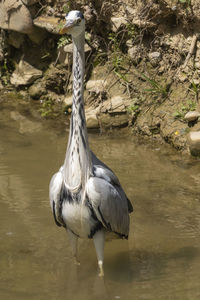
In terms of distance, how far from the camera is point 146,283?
4.53 metres

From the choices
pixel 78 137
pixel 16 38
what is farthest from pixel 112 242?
pixel 16 38

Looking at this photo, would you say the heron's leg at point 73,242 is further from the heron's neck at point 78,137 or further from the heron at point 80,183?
the heron's neck at point 78,137

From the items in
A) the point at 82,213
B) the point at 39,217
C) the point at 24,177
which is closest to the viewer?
the point at 82,213

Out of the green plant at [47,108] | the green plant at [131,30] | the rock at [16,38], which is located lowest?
the green plant at [47,108]

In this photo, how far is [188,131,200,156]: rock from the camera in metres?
6.57

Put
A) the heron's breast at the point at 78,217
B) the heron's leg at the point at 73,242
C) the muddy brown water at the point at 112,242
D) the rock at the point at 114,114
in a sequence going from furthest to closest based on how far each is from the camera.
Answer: the rock at the point at 114,114, the heron's leg at the point at 73,242, the muddy brown water at the point at 112,242, the heron's breast at the point at 78,217

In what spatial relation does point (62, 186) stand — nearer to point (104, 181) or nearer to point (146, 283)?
point (104, 181)

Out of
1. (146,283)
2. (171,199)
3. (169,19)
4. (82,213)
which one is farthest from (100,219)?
(169,19)

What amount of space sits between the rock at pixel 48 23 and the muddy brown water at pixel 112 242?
179cm

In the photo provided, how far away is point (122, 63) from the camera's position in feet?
26.3

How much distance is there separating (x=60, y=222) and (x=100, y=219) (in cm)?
38

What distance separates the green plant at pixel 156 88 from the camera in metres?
7.43

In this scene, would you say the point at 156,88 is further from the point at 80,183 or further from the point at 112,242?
the point at 80,183

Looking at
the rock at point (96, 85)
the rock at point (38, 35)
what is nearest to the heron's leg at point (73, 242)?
the rock at point (96, 85)
